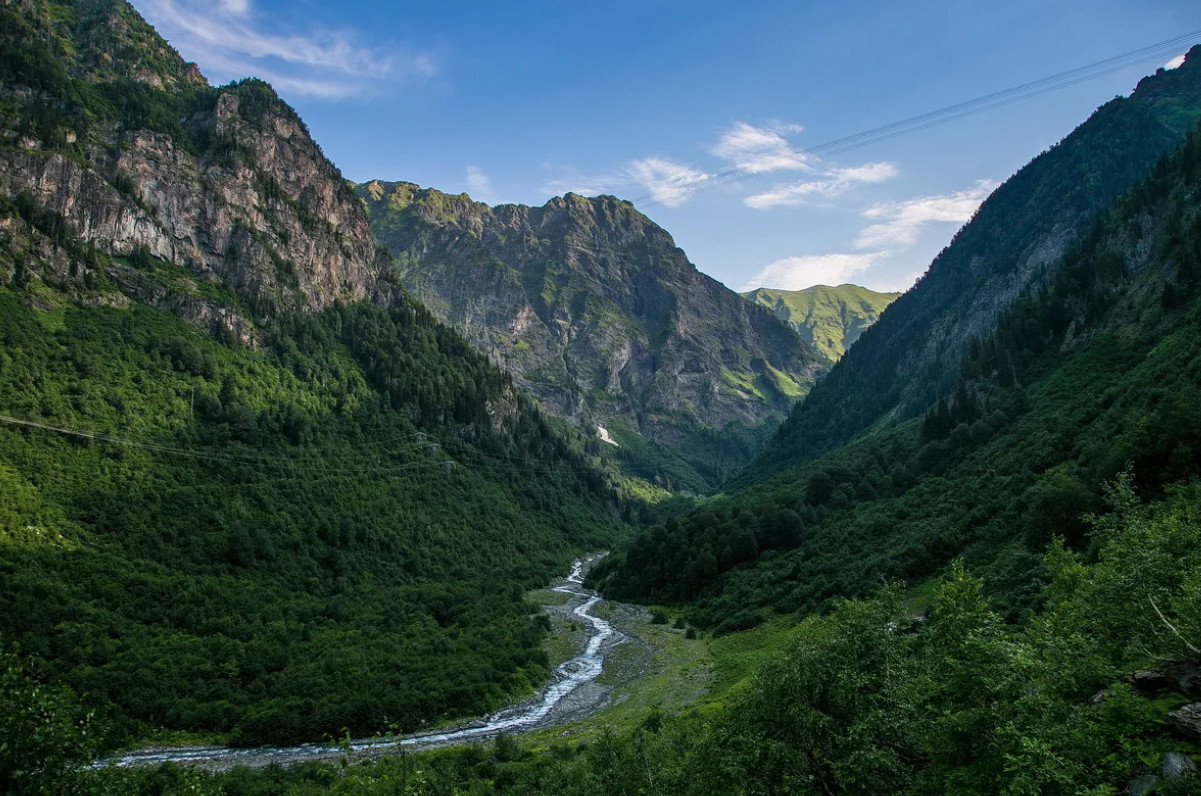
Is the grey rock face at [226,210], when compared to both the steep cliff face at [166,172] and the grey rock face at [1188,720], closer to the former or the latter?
the steep cliff face at [166,172]

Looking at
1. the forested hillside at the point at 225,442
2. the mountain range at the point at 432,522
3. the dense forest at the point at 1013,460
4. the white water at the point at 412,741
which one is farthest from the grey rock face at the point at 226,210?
the dense forest at the point at 1013,460

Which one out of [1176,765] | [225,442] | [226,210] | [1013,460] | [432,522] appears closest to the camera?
[1176,765]

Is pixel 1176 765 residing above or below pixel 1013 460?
above

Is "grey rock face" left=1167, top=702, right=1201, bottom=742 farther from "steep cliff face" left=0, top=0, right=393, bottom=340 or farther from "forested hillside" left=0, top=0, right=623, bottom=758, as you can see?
"steep cliff face" left=0, top=0, right=393, bottom=340

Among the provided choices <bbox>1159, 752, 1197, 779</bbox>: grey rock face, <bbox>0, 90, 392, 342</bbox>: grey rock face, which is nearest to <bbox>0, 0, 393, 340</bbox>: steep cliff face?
<bbox>0, 90, 392, 342</bbox>: grey rock face

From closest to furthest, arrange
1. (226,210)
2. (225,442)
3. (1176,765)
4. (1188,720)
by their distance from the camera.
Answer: (1176,765) → (1188,720) → (225,442) → (226,210)

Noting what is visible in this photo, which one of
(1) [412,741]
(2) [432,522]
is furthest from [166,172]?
(1) [412,741]

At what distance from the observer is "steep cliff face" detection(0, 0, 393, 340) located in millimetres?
116812

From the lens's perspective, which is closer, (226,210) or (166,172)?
(166,172)

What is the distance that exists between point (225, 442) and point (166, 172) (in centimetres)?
8113

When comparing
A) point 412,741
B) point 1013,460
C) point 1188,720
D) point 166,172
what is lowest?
point 412,741

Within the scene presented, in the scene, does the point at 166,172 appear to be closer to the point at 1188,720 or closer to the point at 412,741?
the point at 412,741

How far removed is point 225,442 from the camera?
97.5 m

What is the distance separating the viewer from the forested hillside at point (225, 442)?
57250 millimetres
